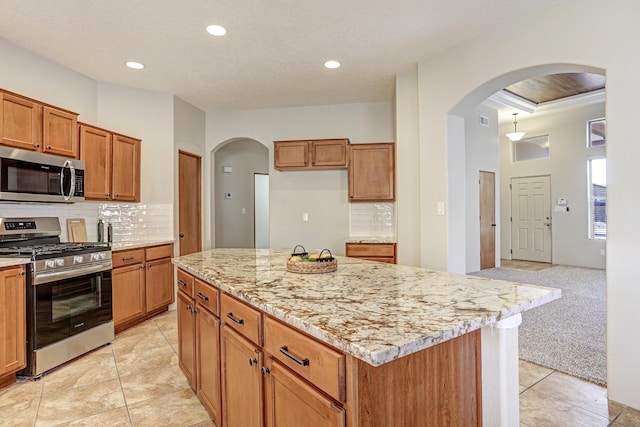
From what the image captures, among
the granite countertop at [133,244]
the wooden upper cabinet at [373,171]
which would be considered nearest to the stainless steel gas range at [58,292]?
the granite countertop at [133,244]

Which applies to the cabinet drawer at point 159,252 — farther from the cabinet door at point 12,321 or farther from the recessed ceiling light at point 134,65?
the recessed ceiling light at point 134,65

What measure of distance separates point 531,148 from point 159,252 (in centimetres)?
769

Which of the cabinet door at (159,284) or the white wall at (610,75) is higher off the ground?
the white wall at (610,75)

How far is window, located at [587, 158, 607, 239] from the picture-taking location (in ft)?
21.9

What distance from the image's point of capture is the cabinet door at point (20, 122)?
2.78 m

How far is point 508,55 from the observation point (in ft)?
9.76

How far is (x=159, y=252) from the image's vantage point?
414cm

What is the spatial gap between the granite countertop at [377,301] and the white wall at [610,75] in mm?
1218

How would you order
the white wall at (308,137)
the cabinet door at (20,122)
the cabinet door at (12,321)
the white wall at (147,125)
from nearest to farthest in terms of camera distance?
1. the cabinet door at (12,321)
2. the cabinet door at (20,122)
3. the white wall at (147,125)
4. the white wall at (308,137)

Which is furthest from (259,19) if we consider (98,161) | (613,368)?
(613,368)

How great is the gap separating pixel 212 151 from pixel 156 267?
7.09 ft

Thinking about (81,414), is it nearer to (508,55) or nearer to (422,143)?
(422,143)

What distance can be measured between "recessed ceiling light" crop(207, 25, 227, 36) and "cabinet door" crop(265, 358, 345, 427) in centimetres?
277

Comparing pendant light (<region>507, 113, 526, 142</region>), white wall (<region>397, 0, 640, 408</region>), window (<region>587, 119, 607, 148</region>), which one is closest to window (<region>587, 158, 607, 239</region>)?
window (<region>587, 119, 607, 148</region>)
